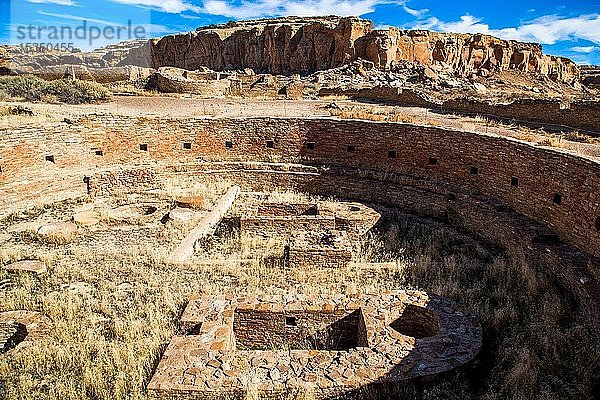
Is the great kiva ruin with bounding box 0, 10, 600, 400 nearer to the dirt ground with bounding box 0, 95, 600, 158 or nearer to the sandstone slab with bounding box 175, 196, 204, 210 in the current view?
the sandstone slab with bounding box 175, 196, 204, 210

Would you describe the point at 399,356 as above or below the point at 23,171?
below

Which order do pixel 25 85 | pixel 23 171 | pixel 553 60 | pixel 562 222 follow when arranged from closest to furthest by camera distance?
pixel 562 222
pixel 23 171
pixel 25 85
pixel 553 60

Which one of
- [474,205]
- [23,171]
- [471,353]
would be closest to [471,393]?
[471,353]

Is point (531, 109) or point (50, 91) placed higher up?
point (531, 109)

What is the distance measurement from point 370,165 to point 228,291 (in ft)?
22.6

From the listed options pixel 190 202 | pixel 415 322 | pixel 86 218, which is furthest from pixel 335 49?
pixel 415 322

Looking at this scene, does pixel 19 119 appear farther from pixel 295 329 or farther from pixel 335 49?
pixel 335 49

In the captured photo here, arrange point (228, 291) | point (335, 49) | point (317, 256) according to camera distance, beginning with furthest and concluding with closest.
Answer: point (335, 49) < point (317, 256) < point (228, 291)

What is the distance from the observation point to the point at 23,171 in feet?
35.1

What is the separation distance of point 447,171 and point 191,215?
6.38 metres

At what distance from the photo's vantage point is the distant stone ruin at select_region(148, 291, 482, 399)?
14.7 ft

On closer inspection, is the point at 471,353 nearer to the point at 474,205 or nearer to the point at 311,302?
the point at 311,302

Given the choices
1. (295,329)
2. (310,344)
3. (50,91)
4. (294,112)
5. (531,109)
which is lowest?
(310,344)

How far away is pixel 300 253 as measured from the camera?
7.70 metres
